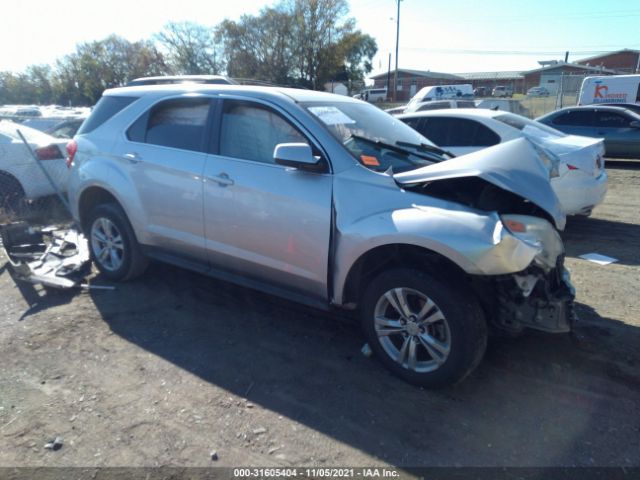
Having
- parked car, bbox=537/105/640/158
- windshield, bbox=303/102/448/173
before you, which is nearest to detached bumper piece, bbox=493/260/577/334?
windshield, bbox=303/102/448/173

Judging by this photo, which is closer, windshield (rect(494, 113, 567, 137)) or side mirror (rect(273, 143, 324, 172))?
side mirror (rect(273, 143, 324, 172))

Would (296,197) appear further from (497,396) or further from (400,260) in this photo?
(497,396)

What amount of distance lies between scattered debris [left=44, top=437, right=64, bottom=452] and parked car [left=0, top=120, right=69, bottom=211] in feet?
19.2

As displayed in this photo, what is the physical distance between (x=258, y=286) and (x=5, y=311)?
8.28 ft

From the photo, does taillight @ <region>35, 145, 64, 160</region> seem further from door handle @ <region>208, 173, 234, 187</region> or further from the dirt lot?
door handle @ <region>208, 173, 234, 187</region>

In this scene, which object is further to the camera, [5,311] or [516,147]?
[5,311]

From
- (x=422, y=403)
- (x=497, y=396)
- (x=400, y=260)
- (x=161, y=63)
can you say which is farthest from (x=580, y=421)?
(x=161, y=63)

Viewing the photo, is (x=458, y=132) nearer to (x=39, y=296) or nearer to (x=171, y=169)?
(x=171, y=169)

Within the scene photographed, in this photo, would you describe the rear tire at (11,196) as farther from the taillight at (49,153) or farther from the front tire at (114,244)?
the front tire at (114,244)

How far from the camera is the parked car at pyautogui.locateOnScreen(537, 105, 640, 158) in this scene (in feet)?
39.0

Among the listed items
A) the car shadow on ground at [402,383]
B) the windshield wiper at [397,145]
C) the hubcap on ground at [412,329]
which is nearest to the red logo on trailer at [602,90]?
the car shadow on ground at [402,383]

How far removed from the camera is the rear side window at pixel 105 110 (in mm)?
4668

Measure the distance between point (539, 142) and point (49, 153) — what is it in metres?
7.49

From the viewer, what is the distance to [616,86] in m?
18.6
